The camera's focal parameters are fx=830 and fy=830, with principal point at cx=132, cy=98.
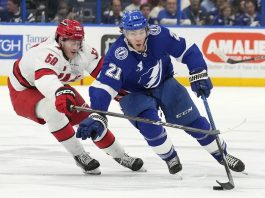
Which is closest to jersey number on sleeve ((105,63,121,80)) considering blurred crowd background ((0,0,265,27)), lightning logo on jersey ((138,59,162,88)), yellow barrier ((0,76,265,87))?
lightning logo on jersey ((138,59,162,88))

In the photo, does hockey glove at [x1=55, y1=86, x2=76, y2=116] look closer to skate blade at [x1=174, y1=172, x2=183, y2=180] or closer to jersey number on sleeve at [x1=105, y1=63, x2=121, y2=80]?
jersey number on sleeve at [x1=105, y1=63, x2=121, y2=80]

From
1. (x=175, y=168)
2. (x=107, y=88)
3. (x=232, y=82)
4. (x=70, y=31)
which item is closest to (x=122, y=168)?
(x=175, y=168)

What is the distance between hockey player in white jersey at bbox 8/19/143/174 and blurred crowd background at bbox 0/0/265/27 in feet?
17.6

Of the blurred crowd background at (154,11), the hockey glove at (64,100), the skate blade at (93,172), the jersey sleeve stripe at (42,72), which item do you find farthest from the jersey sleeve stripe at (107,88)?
the blurred crowd background at (154,11)

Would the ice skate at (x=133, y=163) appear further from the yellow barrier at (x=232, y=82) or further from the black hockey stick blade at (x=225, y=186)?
the yellow barrier at (x=232, y=82)

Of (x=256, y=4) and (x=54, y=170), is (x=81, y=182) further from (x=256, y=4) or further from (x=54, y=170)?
(x=256, y=4)

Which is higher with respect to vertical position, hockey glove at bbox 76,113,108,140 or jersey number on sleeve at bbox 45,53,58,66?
jersey number on sleeve at bbox 45,53,58,66

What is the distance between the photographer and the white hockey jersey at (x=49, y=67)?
4441 millimetres

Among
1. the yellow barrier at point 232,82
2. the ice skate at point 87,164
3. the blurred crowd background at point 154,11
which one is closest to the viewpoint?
the ice skate at point 87,164

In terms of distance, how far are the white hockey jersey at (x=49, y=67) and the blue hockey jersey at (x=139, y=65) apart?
0.26 meters

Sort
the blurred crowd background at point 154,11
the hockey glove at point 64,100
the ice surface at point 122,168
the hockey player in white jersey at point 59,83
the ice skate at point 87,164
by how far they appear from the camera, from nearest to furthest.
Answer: the ice surface at point 122,168 → the hockey glove at point 64,100 → the hockey player in white jersey at point 59,83 → the ice skate at point 87,164 → the blurred crowd background at point 154,11

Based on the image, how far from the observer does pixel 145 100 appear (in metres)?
4.45

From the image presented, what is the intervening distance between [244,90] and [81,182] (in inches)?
215

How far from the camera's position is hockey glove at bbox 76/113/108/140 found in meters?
4.13
